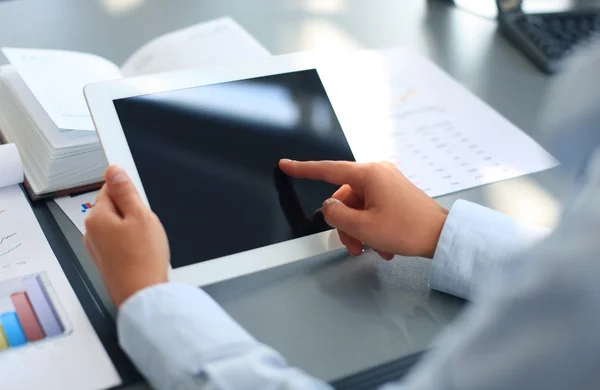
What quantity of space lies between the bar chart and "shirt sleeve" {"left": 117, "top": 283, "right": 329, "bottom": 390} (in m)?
0.10

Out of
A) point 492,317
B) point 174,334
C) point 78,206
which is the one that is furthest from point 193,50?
point 492,317

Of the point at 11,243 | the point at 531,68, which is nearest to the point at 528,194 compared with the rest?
the point at 531,68

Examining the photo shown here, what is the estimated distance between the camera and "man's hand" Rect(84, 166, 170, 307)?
2.07ft

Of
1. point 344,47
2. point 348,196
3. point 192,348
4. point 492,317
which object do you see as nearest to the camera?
point 492,317

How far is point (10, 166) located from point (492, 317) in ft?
1.97

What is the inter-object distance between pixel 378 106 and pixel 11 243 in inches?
19.9

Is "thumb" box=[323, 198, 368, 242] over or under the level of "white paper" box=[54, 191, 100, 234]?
under

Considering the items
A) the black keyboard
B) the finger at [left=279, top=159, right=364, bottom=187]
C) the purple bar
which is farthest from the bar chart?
the black keyboard

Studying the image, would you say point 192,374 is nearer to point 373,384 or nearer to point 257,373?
point 257,373

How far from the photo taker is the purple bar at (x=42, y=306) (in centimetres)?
66

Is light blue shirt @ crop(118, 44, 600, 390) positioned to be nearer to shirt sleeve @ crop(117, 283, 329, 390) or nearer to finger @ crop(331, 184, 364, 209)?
shirt sleeve @ crop(117, 283, 329, 390)

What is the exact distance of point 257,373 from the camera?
0.54 metres

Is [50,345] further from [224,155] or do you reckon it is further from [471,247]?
[471,247]

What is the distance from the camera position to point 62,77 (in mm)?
907
